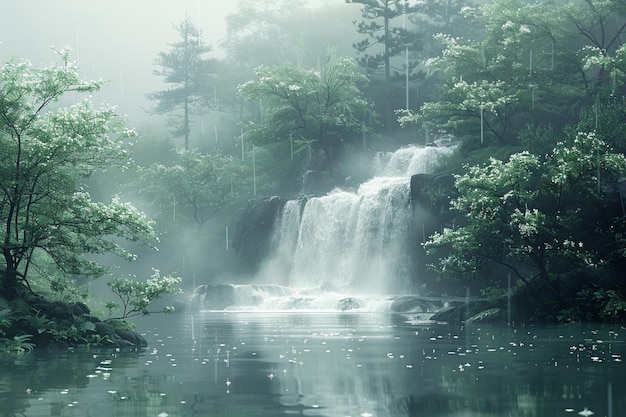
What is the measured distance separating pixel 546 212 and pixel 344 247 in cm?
2180

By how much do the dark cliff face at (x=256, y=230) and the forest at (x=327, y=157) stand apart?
9.14 ft

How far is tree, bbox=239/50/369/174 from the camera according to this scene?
6281cm

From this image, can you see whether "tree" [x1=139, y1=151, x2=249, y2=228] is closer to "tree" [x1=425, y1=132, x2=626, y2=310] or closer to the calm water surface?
"tree" [x1=425, y1=132, x2=626, y2=310]

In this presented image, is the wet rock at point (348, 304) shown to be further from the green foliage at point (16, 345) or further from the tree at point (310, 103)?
the green foliage at point (16, 345)

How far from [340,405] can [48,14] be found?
139815mm

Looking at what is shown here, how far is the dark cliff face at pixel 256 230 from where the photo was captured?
60.2 m

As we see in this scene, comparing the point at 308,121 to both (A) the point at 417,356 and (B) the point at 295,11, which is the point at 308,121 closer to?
(B) the point at 295,11

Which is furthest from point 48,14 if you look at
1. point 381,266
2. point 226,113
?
point 381,266

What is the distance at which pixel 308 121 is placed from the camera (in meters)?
65.8

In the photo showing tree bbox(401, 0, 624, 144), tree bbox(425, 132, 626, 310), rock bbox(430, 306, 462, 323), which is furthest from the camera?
tree bbox(401, 0, 624, 144)

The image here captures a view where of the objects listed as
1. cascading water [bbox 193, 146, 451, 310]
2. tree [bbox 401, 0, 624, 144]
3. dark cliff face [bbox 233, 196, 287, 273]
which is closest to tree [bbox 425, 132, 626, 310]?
tree [bbox 401, 0, 624, 144]

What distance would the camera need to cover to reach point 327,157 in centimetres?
6531

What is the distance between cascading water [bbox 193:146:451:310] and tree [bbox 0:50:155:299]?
2448 centimetres

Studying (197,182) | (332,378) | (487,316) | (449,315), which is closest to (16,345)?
(332,378)
